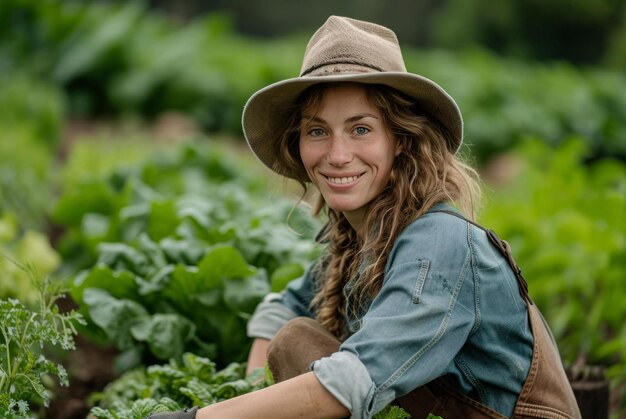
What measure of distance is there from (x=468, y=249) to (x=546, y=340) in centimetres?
42

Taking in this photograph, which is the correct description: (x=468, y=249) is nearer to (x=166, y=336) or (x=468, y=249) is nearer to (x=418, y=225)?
(x=418, y=225)

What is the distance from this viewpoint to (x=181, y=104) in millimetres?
11359

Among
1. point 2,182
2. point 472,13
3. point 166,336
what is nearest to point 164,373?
point 166,336

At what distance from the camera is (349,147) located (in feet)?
8.61

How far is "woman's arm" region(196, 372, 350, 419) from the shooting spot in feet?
7.47

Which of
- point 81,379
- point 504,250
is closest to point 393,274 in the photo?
point 504,250

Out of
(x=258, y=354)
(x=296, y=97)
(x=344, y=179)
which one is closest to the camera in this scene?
(x=344, y=179)

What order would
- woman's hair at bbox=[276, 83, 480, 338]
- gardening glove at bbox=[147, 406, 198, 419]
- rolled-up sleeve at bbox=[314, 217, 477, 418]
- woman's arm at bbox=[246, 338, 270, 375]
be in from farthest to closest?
woman's arm at bbox=[246, 338, 270, 375] < woman's hair at bbox=[276, 83, 480, 338] < gardening glove at bbox=[147, 406, 198, 419] < rolled-up sleeve at bbox=[314, 217, 477, 418]

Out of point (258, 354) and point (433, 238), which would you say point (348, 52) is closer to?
point (433, 238)

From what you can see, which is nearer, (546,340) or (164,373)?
(546,340)

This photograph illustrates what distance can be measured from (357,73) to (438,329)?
0.72m

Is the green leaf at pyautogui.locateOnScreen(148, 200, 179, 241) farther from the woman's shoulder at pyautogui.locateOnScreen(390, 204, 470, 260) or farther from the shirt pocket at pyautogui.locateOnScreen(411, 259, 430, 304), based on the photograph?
the shirt pocket at pyautogui.locateOnScreen(411, 259, 430, 304)

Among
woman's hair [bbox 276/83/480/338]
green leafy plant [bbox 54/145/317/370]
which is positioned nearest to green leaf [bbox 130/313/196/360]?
green leafy plant [bbox 54/145/317/370]

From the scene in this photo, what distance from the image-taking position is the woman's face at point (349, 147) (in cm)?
263
